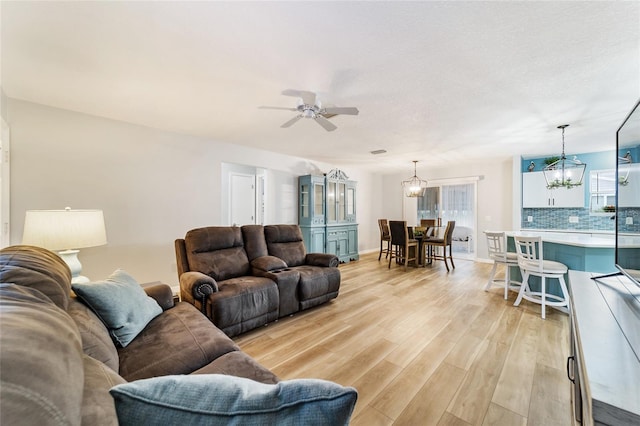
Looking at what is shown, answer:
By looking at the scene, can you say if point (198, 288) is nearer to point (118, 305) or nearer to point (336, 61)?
point (118, 305)

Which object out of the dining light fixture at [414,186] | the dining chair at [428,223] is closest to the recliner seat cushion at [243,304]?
the dining light fixture at [414,186]

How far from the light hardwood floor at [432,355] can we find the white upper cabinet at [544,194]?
2480 millimetres

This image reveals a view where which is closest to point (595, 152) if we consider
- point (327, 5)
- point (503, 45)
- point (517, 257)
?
point (517, 257)

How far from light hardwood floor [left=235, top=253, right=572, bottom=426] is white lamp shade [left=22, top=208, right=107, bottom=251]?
159 centimetres

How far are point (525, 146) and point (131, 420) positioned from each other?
5825mm

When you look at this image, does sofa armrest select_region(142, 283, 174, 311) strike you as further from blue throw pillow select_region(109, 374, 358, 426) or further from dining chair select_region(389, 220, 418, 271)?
dining chair select_region(389, 220, 418, 271)

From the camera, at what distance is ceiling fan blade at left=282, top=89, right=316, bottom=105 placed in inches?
88.7

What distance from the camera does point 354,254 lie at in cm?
634

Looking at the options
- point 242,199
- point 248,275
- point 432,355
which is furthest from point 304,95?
point 242,199

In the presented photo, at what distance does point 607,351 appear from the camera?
0.93m

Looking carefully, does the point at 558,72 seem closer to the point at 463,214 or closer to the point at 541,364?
the point at 541,364

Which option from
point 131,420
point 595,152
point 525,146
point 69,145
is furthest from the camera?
point 595,152

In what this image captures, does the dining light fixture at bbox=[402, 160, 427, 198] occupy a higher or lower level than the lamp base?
higher

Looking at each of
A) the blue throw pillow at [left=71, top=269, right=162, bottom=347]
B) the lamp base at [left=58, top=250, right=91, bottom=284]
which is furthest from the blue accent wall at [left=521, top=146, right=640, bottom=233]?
the lamp base at [left=58, top=250, right=91, bottom=284]
